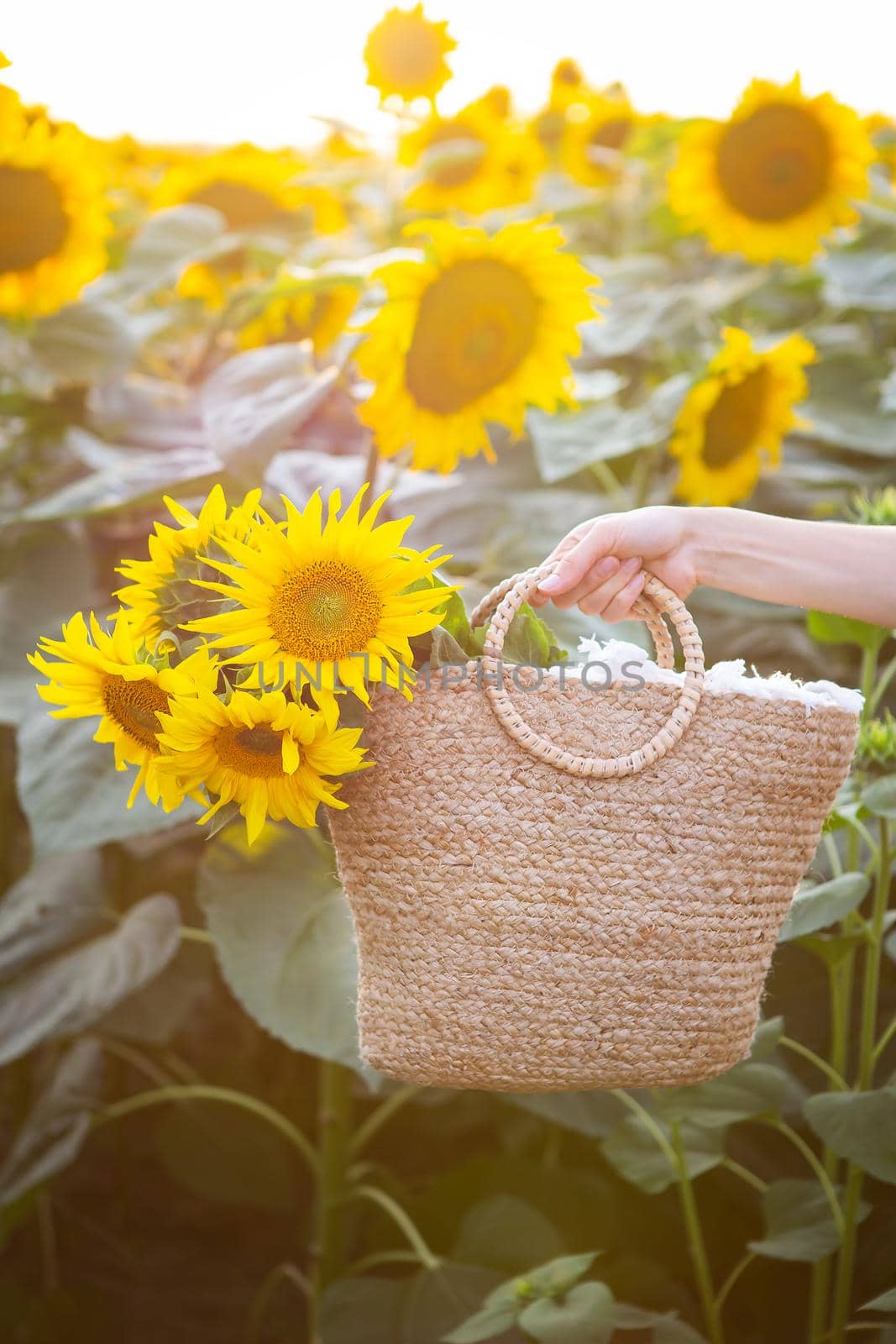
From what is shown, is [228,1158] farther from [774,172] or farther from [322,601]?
[774,172]

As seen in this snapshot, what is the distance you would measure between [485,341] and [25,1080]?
102cm

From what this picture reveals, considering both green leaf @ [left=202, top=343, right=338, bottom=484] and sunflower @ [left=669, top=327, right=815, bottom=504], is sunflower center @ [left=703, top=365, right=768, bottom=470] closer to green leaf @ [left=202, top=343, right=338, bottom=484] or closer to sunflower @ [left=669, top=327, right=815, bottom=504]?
sunflower @ [left=669, top=327, right=815, bottom=504]

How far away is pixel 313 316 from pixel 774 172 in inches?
24.3

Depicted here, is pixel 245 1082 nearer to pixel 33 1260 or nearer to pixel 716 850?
pixel 33 1260

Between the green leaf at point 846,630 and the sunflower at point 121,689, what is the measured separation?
50cm

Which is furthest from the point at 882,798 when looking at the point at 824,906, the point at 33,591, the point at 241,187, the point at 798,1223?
the point at 241,187

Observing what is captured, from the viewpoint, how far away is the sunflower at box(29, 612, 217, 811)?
64 centimetres

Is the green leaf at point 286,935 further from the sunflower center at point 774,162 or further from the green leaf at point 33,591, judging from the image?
the sunflower center at point 774,162

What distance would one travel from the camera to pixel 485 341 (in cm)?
105

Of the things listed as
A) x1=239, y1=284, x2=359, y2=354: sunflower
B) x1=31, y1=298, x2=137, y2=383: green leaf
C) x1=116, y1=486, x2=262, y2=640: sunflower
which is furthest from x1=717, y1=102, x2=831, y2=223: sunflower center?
x1=116, y1=486, x2=262, y2=640: sunflower

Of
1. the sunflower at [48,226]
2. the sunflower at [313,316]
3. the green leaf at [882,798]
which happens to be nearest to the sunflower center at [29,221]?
the sunflower at [48,226]

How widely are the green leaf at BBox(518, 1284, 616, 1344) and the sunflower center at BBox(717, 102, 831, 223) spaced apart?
4.19 ft

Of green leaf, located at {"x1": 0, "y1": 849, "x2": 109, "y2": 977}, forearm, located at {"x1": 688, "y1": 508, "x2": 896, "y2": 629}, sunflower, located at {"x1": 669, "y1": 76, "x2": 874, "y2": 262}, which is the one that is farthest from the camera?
sunflower, located at {"x1": 669, "y1": 76, "x2": 874, "y2": 262}

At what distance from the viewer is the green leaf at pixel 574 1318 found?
811 millimetres
